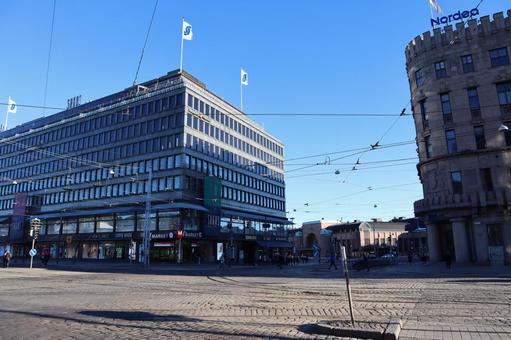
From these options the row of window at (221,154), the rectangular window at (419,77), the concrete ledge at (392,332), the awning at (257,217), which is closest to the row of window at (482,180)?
the rectangular window at (419,77)

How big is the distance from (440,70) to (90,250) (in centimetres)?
5560

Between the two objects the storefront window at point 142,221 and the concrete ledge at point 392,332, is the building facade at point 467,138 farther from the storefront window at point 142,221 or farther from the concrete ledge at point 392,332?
the storefront window at point 142,221

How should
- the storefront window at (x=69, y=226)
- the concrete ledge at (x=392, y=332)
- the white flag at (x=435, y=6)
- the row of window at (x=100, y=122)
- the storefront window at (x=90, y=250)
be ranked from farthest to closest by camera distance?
the storefront window at (x=69, y=226) < the storefront window at (x=90, y=250) < the row of window at (x=100, y=122) < the white flag at (x=435, y=6) < the concrete ledge at (x=392, y=332)

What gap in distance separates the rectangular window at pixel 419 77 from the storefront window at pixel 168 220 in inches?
1331

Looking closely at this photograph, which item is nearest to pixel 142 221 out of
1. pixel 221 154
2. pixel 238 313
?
pixel 221 154

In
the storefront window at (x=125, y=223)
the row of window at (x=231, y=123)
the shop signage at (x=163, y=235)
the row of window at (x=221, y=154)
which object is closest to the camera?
the shop signage at (x=163, y=235)

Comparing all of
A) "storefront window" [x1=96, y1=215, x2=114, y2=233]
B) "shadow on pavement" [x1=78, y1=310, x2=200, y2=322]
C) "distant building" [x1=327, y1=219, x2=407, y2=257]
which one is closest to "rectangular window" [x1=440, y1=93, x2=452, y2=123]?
"shadow on pavement" [x1=78, y1=310, x2=200, y2=322]

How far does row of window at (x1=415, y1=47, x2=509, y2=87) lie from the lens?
1389 inches

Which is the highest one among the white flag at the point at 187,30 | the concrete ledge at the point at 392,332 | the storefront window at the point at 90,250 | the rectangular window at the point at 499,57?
the white flag at the point at 187,30

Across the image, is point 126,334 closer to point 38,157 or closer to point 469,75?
point 469,75

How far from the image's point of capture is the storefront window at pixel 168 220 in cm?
5347

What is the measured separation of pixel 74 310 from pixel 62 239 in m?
61.2

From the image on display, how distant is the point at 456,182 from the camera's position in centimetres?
3544

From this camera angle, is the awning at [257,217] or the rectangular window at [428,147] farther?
the awning at [257,217]
